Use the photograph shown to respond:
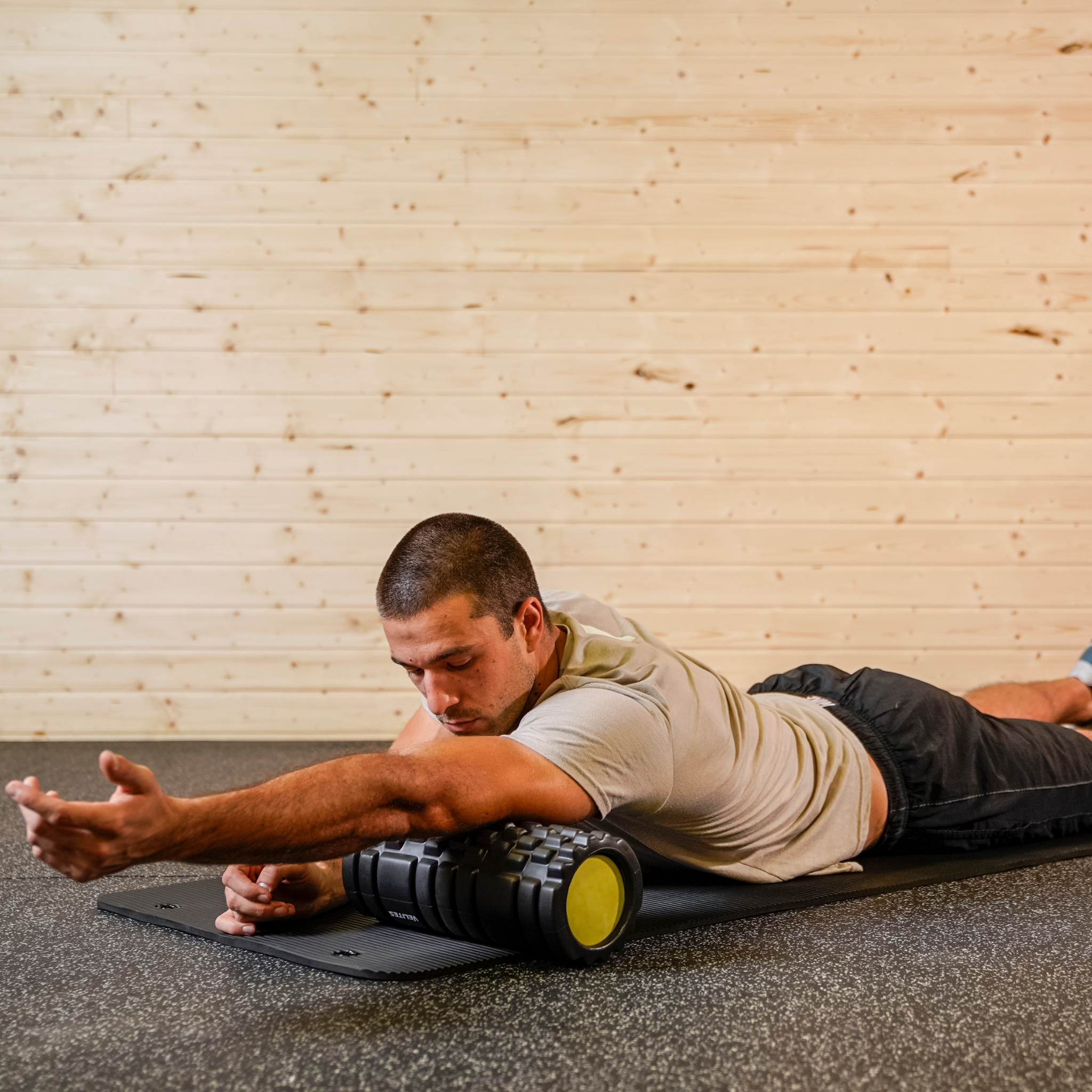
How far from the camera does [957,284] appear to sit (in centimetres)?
408

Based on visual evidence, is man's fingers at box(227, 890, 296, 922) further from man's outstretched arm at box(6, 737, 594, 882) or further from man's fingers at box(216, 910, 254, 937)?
man's outstretched arm at box(6, 737, 594, 882)

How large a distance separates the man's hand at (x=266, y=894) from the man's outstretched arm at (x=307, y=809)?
354 mm

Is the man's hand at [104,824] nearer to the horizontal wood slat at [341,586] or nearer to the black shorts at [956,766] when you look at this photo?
the black shorts at [956,766]

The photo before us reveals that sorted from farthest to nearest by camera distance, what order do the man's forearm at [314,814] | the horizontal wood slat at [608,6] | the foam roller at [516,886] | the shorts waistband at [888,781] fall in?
the horizontal wood slat at [608,6]
the shorts waistband at [888,781]
the foam roller at [516,886]
the man's forearm at [314,814]

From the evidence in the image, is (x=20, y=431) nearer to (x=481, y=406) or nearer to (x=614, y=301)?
(x=481, y=406)

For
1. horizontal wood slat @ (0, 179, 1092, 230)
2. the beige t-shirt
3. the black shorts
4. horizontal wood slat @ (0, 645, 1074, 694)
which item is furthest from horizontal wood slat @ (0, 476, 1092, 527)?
the beige t-shirt

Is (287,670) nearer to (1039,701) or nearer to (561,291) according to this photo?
(561,291)

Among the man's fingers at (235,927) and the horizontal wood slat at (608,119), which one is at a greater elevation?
the horizontal wood slat at (608,119)

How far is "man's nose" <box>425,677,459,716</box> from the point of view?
1719 mm

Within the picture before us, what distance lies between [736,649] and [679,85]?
80.0 inches

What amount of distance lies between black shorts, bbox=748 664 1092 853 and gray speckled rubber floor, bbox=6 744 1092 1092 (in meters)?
0.31

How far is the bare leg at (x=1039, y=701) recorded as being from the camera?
8.98 ft

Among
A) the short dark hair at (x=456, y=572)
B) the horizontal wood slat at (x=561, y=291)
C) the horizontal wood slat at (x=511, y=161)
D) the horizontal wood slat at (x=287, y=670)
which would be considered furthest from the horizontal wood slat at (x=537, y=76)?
the short dark hair at (x=456, y=572)

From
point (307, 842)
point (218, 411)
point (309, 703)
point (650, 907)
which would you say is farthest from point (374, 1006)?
point (218, 411)
